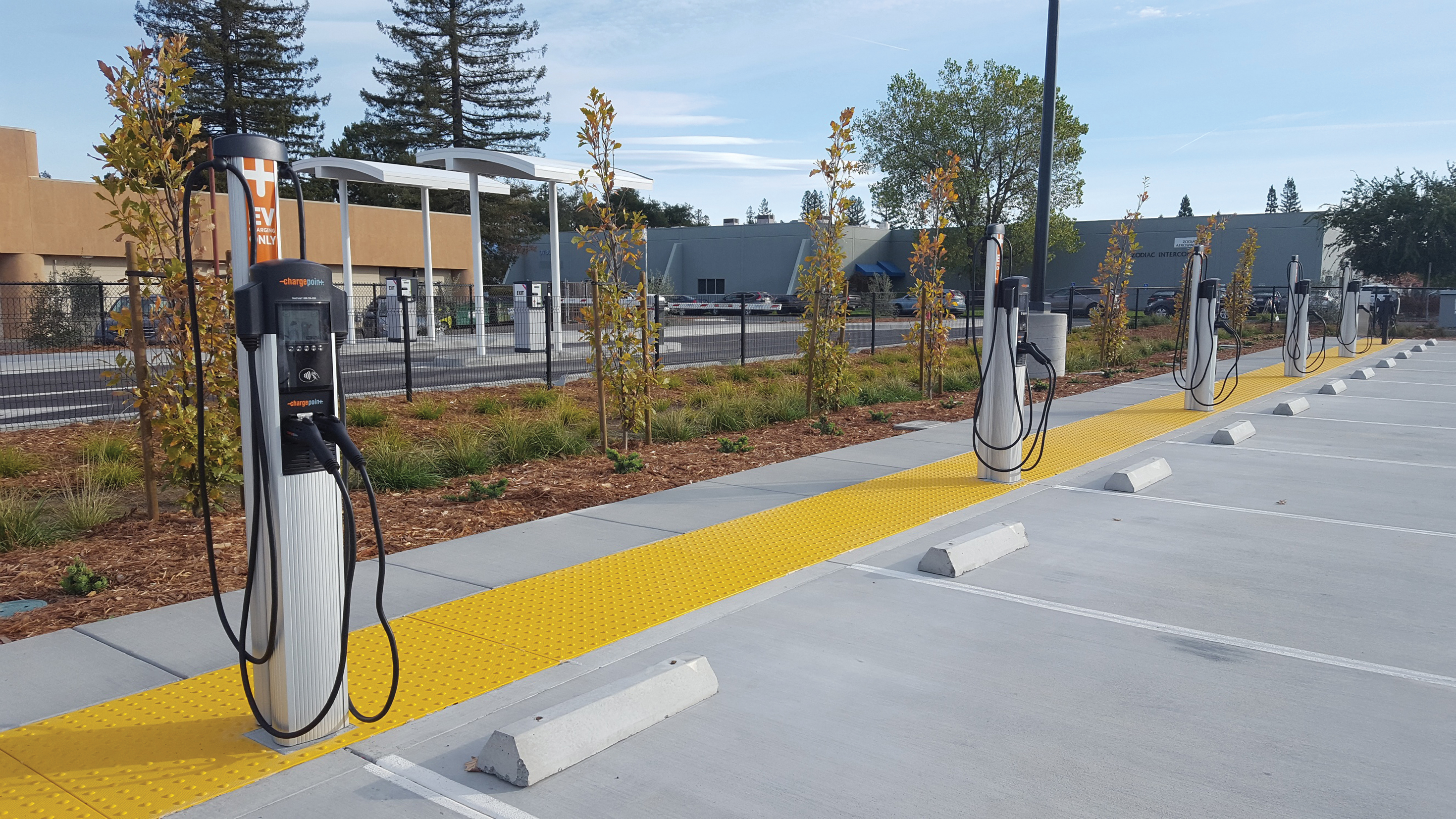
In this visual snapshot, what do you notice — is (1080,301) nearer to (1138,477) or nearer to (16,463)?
(1138,477)

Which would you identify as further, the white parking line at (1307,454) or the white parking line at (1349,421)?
the white parking line at (1349,421)

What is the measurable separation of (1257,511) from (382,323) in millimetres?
24136

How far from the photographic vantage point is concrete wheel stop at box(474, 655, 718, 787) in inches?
130

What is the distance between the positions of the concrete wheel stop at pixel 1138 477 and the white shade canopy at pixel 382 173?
61.1 feet

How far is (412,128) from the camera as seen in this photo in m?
53.1

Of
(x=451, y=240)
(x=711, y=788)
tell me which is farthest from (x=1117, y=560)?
(x=451, y=240)

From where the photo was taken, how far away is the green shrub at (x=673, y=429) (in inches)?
410

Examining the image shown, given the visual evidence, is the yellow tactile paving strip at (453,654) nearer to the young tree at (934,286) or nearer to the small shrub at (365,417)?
the small shrub at (365,417)

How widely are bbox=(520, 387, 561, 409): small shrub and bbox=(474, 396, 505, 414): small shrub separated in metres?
0.36

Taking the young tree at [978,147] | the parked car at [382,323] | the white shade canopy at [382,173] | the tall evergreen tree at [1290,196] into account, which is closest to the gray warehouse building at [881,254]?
the young tree at [978,147]

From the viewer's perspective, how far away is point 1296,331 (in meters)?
17.2

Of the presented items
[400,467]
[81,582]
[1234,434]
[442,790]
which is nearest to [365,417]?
[400,467]

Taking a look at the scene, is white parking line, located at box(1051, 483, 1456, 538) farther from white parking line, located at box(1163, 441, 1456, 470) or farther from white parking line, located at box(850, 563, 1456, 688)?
white parking line, located at box(850, 563, 1456, 688)

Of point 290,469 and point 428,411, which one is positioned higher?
point 290,469
